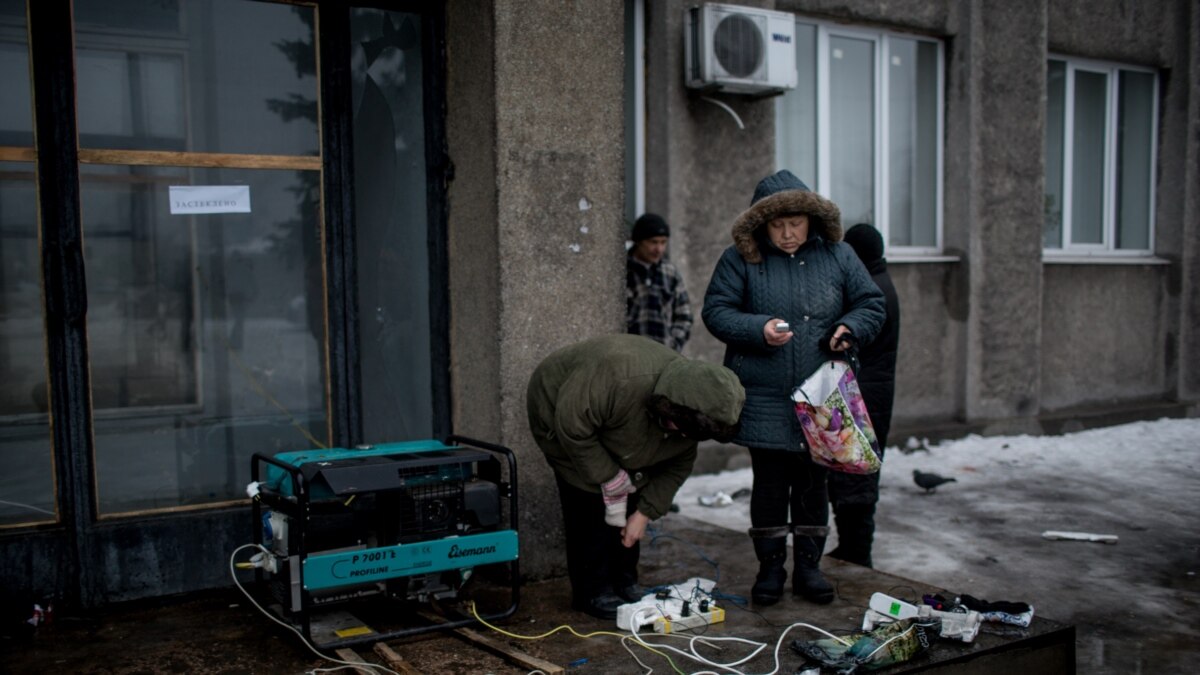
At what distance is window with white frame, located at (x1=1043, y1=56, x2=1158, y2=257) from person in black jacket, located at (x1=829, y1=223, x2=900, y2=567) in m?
5.99

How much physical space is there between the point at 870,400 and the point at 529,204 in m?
2.00

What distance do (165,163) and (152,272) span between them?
503 mm

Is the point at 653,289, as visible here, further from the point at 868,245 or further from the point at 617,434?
the point at 617,434

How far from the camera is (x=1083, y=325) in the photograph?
1054 cm

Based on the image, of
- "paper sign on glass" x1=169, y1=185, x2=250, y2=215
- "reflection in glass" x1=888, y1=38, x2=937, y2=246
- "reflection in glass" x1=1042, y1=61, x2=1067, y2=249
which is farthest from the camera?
"reflection in glass" x1=1042, y1=61, x2=1067, y2=249

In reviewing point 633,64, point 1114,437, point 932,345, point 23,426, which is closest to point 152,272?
point 23,426

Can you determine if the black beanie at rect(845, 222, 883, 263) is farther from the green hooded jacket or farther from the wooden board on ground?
the wooden board on ground

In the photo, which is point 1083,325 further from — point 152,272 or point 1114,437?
point 152,272

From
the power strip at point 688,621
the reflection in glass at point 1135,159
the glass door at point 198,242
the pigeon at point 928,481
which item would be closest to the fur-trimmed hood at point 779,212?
the power strip at point 688,621

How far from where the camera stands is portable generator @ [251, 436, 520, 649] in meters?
3.89

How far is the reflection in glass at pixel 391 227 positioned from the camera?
5195 millimetres

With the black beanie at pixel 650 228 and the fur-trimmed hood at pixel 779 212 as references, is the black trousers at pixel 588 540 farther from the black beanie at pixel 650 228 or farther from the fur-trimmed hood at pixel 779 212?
the black beanie at pixel 650 228

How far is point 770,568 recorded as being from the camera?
4551 millimetres

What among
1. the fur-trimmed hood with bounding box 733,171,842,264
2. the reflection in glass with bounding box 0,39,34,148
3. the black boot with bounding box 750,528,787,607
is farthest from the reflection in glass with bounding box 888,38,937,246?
the reflection in glass with bounding box 0,39,34,148
